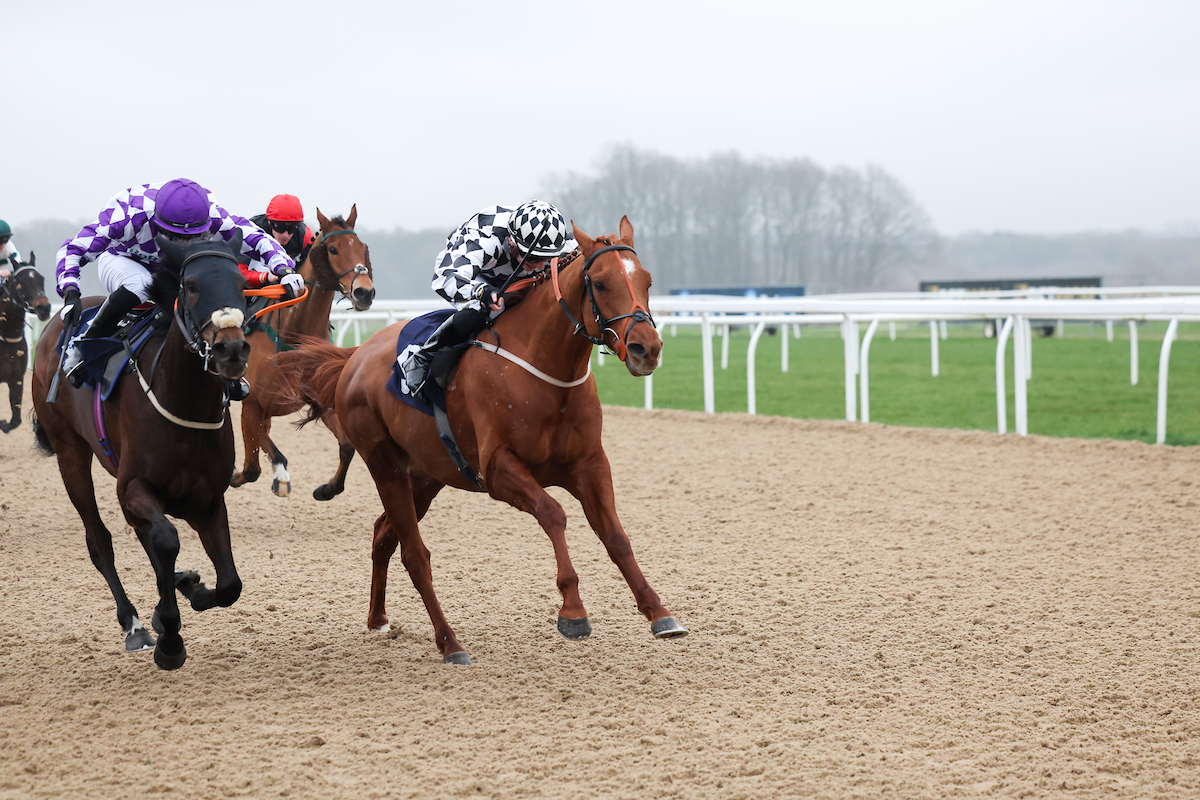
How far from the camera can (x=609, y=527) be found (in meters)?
3.37

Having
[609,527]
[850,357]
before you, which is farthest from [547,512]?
[850,357]

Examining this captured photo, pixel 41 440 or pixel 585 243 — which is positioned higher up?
pixel 585 243

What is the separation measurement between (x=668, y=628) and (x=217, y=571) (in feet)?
4.76

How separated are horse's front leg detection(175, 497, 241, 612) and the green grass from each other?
275 inches

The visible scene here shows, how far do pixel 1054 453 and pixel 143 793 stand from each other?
6384 millimetres

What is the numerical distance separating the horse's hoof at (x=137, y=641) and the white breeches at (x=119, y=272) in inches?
45.4

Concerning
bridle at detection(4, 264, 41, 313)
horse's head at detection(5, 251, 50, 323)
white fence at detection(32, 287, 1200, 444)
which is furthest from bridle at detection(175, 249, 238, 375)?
bridle at detection(4, 264, 41, 313)

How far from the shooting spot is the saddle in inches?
142

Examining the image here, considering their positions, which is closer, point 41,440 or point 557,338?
point 557,338

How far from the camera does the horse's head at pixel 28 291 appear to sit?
8.54 meters

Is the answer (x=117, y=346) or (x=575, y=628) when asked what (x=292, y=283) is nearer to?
(x=117, y=346)

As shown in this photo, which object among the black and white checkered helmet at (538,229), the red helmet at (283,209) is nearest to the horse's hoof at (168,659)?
the black and white checkered helmet at (538,229)

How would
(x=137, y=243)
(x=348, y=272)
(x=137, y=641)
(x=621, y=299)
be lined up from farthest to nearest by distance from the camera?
(x=348, y=272) → (x=137, y=243) → (x=137, y=641) → (x=621, y=299)

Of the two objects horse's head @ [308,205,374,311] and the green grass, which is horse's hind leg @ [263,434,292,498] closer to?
horse's head @ [308,205,374,311]
